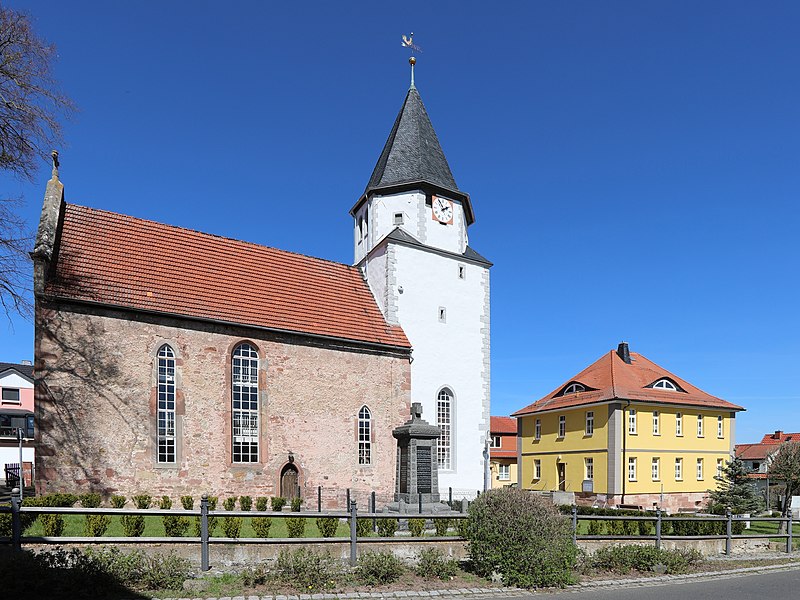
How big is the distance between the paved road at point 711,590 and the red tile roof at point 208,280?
13580 mm

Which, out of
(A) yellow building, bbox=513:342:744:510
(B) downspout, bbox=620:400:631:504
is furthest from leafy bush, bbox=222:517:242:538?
(B) downspout, bbox=620:400:631:504

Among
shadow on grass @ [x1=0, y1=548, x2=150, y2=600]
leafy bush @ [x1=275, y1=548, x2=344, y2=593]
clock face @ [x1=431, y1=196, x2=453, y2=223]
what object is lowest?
leafy bush @ [x1=275, y1=548, x2=344, y2=593]

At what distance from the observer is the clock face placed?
86.1ft

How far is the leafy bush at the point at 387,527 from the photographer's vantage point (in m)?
13.3

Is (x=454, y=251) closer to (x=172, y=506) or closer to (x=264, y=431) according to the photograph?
(x=264, y=431)

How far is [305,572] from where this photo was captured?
31.8 ft

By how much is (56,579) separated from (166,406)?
35.3ft

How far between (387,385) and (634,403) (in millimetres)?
17479

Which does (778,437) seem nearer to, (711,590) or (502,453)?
(502,453)

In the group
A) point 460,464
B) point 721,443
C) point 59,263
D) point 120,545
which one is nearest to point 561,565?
point 120,545

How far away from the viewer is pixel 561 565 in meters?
10.7

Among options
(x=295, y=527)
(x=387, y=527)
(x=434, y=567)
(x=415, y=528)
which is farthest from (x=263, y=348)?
(x=434, y=567)

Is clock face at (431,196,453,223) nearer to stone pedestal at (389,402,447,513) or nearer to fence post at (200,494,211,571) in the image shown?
stone pedestal at (389,402,447,513)

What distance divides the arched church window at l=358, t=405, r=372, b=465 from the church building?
0.19ft
